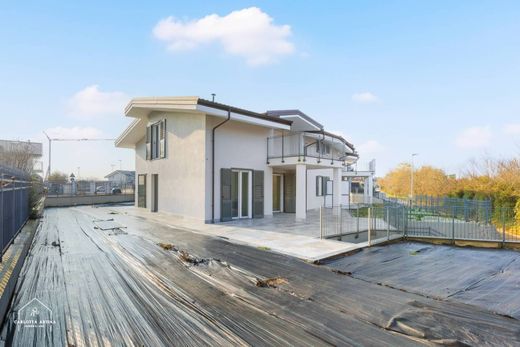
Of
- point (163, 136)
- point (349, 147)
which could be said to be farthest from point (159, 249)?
point (349, 147)

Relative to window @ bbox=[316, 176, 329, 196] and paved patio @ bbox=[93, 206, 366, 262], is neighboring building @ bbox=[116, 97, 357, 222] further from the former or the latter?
window @ bbox=[316, 176, 329, 196]

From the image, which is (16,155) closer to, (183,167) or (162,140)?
(162,140)

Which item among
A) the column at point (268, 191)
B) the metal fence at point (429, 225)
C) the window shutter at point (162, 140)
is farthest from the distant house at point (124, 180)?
the metal fence at point (429, 225)

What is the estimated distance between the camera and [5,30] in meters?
8.61

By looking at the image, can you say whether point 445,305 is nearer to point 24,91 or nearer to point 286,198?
point 286,198

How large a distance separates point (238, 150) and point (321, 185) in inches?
325

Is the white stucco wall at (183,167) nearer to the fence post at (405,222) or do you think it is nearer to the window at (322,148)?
the fence post at (405,222)

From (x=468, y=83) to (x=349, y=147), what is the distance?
9868 millimetres

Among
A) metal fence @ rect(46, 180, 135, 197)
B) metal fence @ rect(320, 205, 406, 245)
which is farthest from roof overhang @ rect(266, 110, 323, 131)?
metal fence @ rect(46, 180, 135, 197)

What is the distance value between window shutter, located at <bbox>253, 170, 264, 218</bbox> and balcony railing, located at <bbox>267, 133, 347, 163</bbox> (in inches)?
41.8

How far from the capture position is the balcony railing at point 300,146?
13273mm

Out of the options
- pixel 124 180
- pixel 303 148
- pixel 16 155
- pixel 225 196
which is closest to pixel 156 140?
pixel 225 196

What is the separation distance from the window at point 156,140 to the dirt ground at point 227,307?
29.0 feet

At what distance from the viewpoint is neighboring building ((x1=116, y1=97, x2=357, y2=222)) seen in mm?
11094
